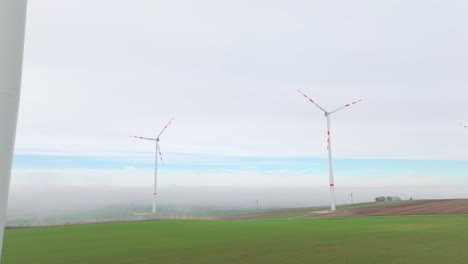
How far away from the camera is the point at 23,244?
80.2 ft

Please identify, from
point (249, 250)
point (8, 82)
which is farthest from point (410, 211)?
point (8, 82)

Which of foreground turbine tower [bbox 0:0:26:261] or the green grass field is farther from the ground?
foreground turbine tower [bbox 0:0:26:261]

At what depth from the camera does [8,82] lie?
27.7 ft

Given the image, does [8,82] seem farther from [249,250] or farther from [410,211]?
[410,211]

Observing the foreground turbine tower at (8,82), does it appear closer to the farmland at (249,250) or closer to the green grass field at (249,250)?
the green grass field at (249,250)

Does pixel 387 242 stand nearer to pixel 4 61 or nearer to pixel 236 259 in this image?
pixel 236 259

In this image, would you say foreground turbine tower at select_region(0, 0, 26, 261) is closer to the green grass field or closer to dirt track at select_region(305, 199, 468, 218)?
the green grass field

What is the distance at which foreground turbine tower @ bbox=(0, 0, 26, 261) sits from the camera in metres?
8.35

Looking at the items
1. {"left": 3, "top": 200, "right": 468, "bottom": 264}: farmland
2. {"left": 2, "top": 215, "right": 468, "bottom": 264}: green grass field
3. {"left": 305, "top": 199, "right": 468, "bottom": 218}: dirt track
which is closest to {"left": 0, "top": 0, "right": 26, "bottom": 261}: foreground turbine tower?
{"left": 2, "top": 215, "right": 468, "bottom": 264}: green grass field

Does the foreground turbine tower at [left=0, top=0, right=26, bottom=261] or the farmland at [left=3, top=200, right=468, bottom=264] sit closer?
the foreground turbine tower at [left=0, top=0, right=26, bottom=261]

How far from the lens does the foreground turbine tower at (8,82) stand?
27.4 ft

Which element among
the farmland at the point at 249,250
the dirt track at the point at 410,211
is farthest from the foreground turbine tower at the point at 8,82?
the dirt track at the point at 410,211

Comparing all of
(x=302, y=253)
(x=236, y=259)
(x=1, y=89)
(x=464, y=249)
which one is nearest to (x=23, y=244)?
(x=236, y=259)

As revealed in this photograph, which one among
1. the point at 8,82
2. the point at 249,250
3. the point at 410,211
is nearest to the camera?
the point at 8,82
